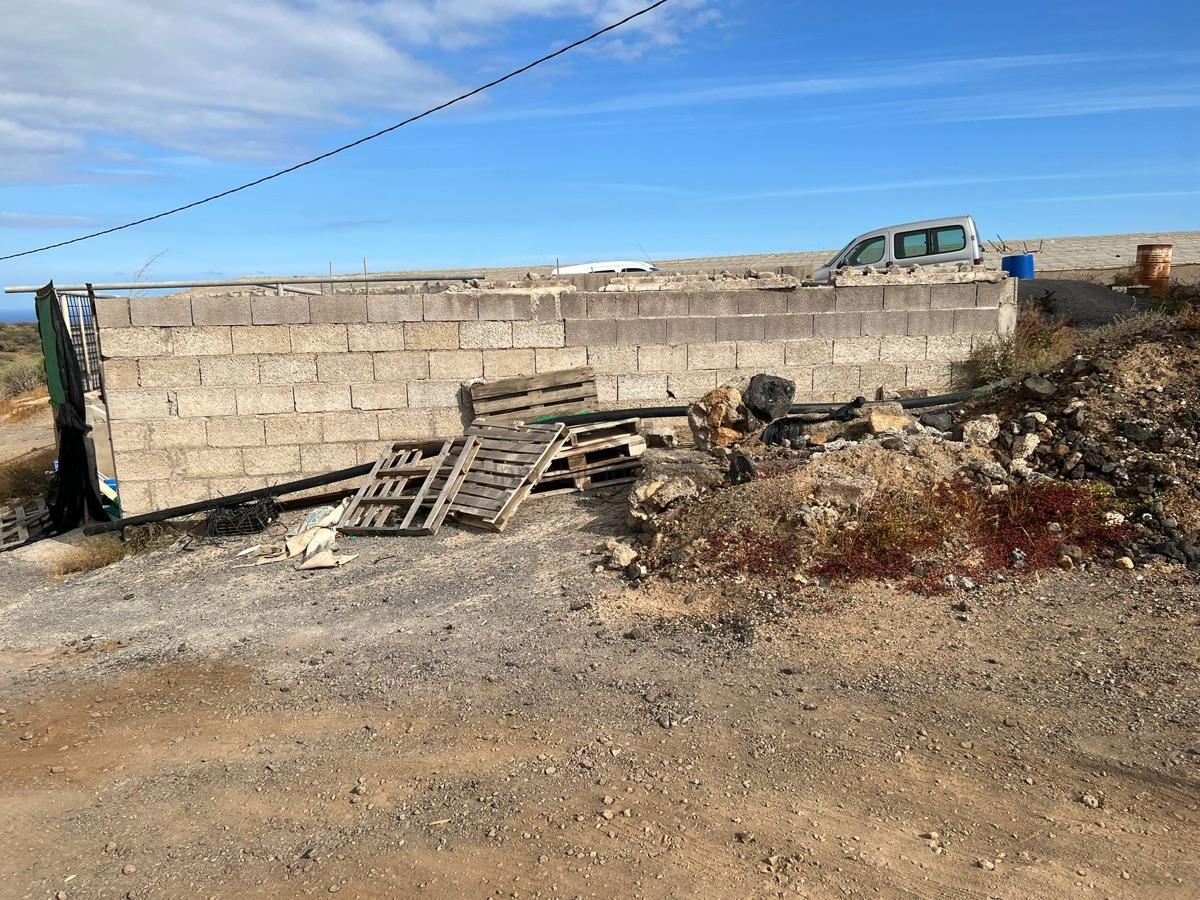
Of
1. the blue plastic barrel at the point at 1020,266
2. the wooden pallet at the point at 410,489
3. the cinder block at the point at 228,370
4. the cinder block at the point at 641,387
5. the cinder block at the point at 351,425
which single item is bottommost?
the wooden pallet at the point at 410,489

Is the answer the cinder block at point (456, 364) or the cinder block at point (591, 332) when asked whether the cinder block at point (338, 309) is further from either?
the cinder block at point (591, 332)

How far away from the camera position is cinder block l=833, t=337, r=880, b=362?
945 centimetres

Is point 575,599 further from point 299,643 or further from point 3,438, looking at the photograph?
point 3,438

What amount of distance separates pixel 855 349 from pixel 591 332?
2.99 meters

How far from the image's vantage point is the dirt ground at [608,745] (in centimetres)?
329

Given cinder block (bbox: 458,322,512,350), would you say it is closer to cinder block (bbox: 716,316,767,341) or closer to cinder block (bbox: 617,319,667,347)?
cinder block (bbox: 617,319,667,347)

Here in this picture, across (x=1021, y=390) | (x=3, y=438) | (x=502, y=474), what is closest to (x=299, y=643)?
(x=502, y=474)

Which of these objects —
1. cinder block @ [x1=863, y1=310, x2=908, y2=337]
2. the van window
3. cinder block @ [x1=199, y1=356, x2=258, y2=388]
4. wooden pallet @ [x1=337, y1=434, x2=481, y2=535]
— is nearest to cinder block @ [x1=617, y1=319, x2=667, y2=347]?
wooden pallet @ [x1=337, y1=434, x2=481, y2=535]

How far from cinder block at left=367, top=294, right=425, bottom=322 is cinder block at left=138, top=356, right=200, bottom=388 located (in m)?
1.78

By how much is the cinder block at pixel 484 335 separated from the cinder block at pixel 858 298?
12.0 ft

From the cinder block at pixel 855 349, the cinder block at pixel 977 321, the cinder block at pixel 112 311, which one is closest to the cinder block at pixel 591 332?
the cinder block at pixel 855 349

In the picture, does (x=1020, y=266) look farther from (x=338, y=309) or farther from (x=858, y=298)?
(x=338, y=309)

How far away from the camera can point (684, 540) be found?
6.49 meters

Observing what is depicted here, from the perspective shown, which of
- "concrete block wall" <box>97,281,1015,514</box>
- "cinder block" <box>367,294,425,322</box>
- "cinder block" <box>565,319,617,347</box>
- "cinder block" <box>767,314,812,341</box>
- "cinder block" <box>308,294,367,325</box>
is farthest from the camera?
"cinder block" <box>767,314,812,341</box>
